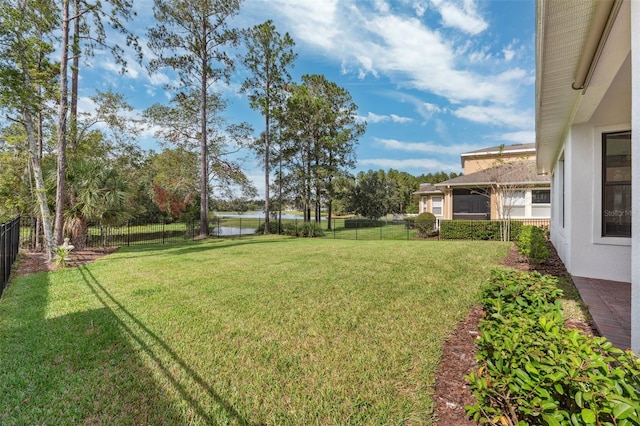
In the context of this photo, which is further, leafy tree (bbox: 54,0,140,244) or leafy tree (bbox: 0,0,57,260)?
leafy tree (bbox: 54,0,140,244)

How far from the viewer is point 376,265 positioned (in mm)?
7539

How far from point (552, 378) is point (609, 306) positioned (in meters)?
3.58

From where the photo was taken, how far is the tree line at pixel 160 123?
341 inches

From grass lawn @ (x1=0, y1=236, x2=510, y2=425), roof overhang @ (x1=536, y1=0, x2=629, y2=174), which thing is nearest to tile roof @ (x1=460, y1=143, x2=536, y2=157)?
roof overhang @ (x1=536, y1=0, x2=629, y2=174)

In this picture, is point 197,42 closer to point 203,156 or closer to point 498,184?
point 203,156

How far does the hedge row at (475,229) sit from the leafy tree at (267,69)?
10.9 metres

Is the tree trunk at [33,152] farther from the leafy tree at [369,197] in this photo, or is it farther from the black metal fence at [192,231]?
the leafy tree at [369,197]

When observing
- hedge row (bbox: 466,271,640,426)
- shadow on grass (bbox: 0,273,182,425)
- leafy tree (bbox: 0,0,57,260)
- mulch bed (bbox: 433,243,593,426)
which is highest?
leafy tree (bbox: 0,0,57,260)

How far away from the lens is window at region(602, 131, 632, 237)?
4676 millimetres

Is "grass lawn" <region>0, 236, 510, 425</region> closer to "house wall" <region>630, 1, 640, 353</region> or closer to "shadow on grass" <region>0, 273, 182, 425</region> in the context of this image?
"shadow on grass" <region>0, 273, 182, 425</region>

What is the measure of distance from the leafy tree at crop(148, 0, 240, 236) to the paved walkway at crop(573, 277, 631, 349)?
1572cm

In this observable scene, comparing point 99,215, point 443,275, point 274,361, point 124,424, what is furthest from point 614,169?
point 99,215

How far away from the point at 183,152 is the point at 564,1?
63.4 ft

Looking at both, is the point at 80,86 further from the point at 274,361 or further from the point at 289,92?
the point at 274,361
